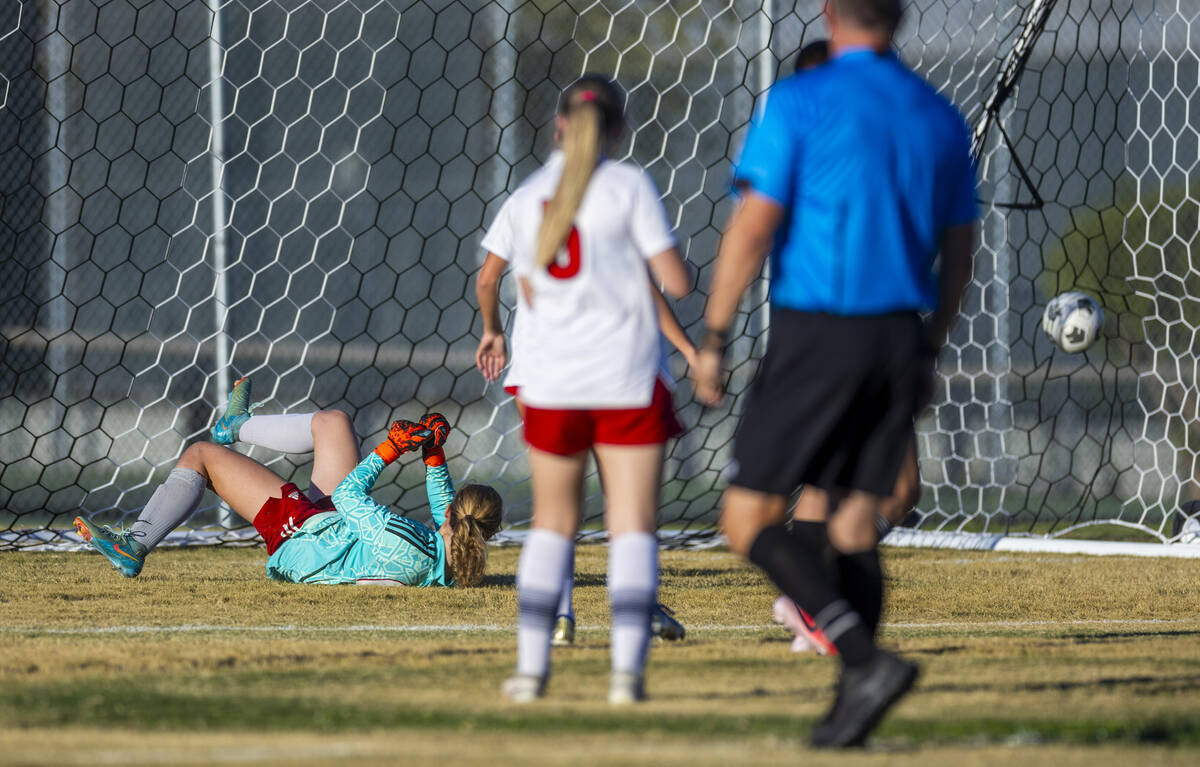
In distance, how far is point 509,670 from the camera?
12.2 feet

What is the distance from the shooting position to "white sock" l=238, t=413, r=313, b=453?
6.36m

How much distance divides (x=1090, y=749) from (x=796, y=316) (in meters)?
0.96

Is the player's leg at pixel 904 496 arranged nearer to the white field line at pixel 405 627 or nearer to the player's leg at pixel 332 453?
the white field line at pixel 405 627

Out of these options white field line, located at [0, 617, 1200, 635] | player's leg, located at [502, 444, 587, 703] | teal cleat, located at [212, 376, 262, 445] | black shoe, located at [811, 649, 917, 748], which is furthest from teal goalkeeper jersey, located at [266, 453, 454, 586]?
black shoe, located at [811, 649, 917, 748]

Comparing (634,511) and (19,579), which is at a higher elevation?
(634,511)

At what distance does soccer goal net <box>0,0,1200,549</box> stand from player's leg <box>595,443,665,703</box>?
5333 mm

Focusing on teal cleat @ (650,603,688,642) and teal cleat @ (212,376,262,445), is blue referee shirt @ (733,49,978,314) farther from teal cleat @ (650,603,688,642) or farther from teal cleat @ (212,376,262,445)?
teal cleat @ (212,376,262,445)

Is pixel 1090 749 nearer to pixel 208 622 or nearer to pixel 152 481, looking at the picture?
pixel 208 622

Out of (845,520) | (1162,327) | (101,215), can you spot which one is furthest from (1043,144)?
(845,520)

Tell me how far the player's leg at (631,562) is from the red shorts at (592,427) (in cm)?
2

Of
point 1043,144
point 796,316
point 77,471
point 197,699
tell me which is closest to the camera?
point 796,316

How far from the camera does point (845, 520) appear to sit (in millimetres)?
3109

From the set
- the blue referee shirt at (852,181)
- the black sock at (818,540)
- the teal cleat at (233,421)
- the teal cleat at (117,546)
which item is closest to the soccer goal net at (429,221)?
the teal cleat at (233,421)

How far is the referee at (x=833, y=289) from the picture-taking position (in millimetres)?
2934
